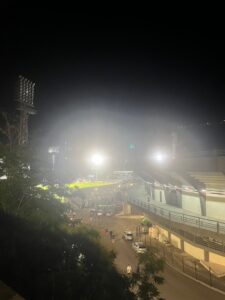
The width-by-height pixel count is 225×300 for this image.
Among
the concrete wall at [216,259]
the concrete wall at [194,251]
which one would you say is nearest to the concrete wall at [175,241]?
the concrete wall at [194,251]

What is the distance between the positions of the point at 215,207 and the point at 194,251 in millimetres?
5450

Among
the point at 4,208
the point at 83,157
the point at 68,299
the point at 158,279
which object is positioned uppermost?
the point at 83,157

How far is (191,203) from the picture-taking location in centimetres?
3072

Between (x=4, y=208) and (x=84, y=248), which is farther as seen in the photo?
(x=4, y=208)

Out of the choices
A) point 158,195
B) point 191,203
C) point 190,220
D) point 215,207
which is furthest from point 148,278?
point 158,195

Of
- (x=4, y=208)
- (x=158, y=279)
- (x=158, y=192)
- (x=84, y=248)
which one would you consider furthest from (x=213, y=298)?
(x=158, y=192)

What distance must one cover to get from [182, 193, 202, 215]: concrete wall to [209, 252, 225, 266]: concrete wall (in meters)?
7.84

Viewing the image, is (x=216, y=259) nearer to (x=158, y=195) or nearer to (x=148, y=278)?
(x=148, y=278)

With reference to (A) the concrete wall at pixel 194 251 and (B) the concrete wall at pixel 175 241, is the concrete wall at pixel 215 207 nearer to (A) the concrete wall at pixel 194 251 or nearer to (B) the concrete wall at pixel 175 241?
(B) the concrete wall at pixel 175 241

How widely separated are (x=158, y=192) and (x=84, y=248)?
107 feet

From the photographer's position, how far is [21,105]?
31.3 m

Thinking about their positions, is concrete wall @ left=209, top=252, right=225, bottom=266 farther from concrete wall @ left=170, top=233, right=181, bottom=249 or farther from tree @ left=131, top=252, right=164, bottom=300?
tree @ left=131, top=252, right=164, bottom=300

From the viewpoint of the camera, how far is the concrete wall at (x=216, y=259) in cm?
2016

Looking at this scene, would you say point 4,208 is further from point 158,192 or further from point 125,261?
point 158,192
